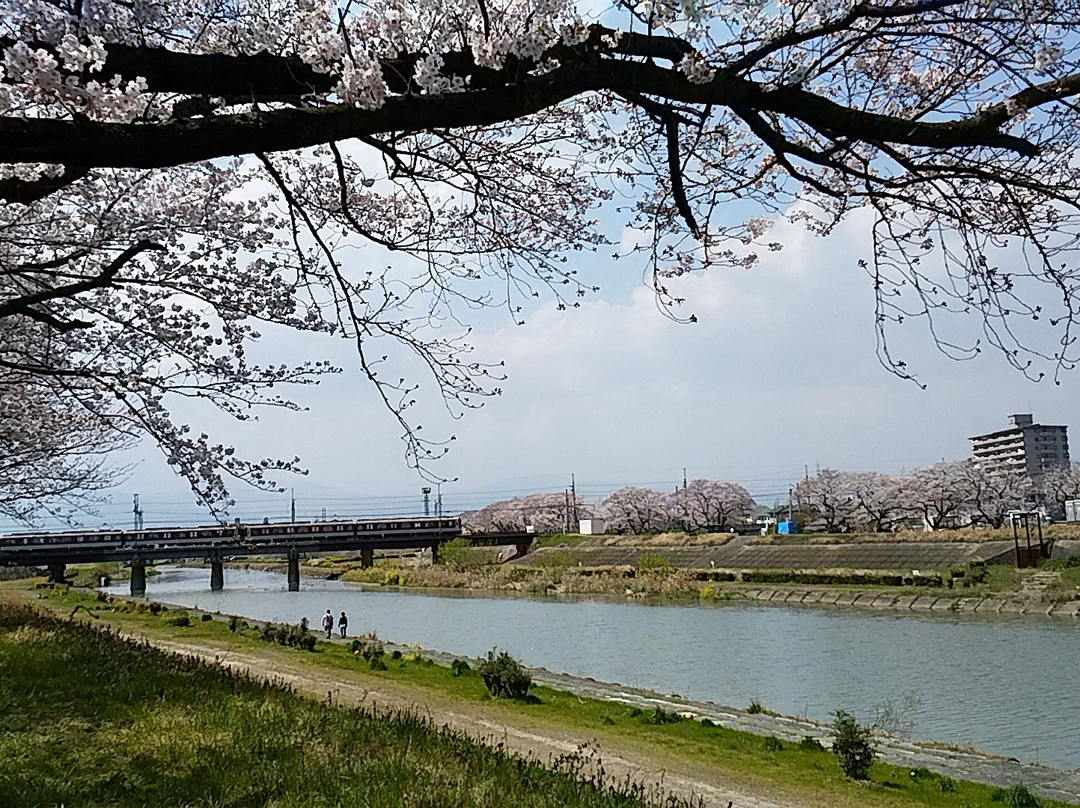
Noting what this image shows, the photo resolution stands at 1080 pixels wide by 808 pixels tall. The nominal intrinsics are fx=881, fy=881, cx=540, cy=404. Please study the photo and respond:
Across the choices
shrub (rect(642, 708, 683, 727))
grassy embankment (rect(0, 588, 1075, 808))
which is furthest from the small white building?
grassy embankment (rect(0, 588, 1075, 808))

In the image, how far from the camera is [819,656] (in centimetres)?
1911

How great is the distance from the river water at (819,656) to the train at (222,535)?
16.4 m

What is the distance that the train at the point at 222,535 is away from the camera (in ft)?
147

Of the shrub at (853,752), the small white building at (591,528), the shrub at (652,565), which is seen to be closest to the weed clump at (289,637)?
the shrub at (853,752)

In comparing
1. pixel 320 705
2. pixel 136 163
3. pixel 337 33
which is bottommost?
pixel 320 705

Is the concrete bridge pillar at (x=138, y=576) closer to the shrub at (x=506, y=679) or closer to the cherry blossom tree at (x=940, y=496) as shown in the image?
the shrub at (x=506, y=679)

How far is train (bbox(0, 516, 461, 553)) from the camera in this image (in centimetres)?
4466

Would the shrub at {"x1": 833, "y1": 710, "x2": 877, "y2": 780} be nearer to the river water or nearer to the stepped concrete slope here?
the river water

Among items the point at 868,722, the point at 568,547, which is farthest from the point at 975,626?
the point at 568,547

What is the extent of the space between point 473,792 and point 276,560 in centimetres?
8856

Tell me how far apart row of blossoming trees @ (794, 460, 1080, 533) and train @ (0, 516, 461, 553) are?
2508 cm

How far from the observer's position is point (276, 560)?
87.8 m

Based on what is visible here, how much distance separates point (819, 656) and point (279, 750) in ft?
54.3

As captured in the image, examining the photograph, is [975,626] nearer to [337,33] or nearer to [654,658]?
[654,658]
